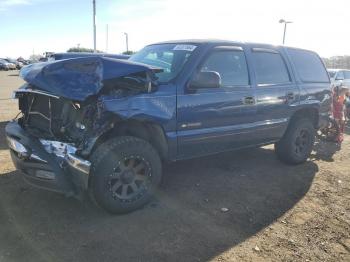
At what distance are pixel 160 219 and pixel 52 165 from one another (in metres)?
1.26

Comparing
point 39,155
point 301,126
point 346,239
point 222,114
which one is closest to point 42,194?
point 39,155

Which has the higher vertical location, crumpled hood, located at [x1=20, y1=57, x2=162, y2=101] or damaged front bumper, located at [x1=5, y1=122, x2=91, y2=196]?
crumpled hood, located at [x1=20, y1=57, x2=162, y2=101]

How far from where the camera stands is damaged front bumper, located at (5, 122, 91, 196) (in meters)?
3.84

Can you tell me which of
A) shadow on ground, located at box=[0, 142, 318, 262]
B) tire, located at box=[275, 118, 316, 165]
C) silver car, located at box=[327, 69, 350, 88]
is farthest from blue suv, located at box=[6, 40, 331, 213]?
silver car, located at box=[327, 69, 350, 88]

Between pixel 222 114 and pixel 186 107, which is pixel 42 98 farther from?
pixel 222 114

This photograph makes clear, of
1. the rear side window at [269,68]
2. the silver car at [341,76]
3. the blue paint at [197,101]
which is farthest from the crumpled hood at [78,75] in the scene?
the silver car at [341,76]

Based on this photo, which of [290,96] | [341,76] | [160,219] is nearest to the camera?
[160,219]

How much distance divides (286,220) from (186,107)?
1694 millimetres

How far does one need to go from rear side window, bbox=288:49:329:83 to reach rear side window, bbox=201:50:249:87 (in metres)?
1.33

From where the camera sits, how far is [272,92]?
5.68 m

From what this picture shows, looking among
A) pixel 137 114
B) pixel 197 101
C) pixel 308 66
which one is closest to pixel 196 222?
pixel 137 114

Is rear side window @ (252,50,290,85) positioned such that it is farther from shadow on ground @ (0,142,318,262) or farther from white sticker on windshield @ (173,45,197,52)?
shadow on ground @ (0,142,318,262)

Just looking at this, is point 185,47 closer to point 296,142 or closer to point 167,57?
point 167,57

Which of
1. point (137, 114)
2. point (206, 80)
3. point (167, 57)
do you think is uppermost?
point (167, 57)
